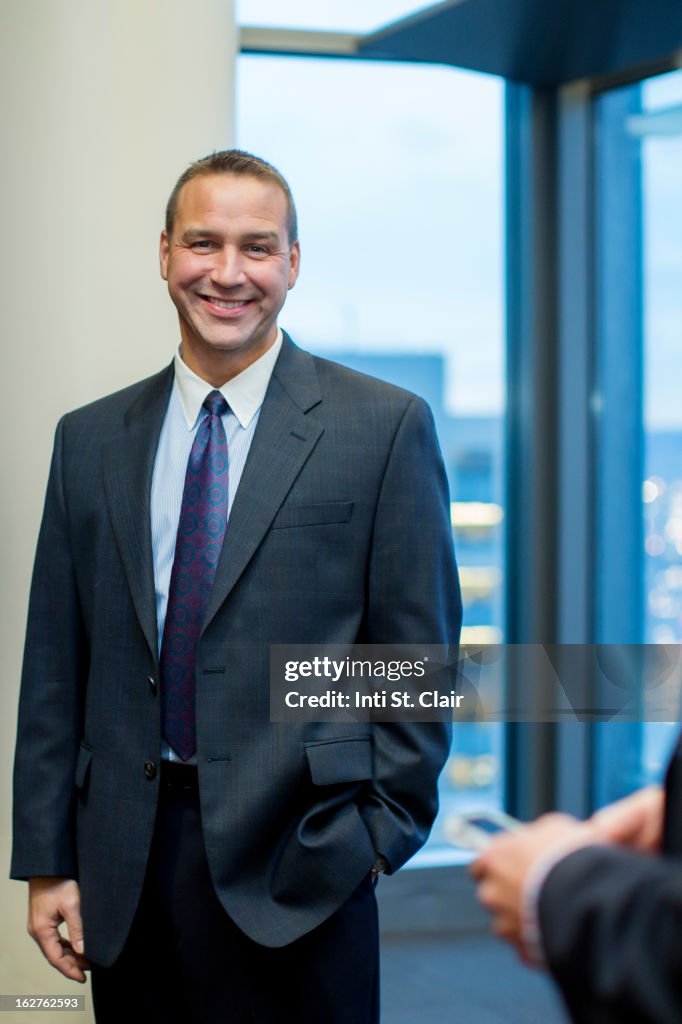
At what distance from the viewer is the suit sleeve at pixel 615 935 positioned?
94 centimetres

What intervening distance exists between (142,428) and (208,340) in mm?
226

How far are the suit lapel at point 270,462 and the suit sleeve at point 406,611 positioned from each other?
0.16 metres

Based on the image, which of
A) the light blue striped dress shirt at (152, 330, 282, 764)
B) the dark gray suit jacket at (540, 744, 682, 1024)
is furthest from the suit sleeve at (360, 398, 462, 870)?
the dark gray suit jacket at (540, 744, 682, 1024)

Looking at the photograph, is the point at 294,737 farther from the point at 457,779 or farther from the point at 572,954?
the point at 457,779

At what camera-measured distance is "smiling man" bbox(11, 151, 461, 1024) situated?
1876 millimetres

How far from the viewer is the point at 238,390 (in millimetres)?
2035

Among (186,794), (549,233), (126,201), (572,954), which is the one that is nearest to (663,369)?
(549,233)

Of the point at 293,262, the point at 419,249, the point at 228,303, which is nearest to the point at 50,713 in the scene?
the point at 228,303

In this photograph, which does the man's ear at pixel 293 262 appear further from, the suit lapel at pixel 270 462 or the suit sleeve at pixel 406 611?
the suit sleeve at pixel 406 611

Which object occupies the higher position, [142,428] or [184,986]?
[142,428]

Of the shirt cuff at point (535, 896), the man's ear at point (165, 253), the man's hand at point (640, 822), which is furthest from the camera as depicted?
the man's ear at point (165, 253)

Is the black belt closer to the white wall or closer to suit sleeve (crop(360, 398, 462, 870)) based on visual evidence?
suit sleeve (crop(360, 398, 462, 870))

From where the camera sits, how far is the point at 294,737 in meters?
1.88

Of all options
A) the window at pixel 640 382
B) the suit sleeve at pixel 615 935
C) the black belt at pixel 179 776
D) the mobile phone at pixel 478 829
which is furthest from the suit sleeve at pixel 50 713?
the window at pixel 640 382
